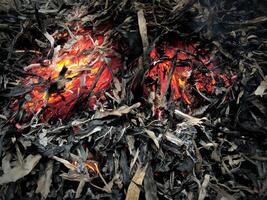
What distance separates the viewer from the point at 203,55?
3.52 ft

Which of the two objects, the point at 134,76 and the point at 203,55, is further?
the point at 203,55

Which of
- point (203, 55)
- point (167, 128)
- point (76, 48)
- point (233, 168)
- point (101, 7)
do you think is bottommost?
point (233, 168)

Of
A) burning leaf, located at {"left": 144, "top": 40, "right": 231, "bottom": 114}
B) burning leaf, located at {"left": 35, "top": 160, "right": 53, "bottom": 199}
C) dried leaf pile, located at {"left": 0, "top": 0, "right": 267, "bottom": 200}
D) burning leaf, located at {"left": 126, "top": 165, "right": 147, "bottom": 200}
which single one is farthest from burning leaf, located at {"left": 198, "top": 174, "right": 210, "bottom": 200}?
burning leaf, located at {"left": 35, "top": 160, "right": 53, "bottom": 199}

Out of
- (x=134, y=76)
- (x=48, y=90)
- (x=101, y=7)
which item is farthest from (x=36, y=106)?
(x=101, y=7)

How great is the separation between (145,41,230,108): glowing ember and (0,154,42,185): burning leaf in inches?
16.0

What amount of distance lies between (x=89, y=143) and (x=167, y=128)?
23 cm

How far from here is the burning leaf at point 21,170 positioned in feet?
2.54

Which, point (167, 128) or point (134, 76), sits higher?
point (134, 76)

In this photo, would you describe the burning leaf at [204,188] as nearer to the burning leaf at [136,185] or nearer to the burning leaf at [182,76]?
the burning leaf at [136,185]

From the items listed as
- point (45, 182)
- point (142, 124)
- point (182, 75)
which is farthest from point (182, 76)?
point (45, 182)

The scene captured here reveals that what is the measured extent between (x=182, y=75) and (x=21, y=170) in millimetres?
588

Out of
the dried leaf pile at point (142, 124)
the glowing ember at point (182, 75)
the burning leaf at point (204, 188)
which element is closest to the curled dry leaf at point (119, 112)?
the dried leaf pile at point (142, 124)

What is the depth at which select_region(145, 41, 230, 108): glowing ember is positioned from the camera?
97 centimetres

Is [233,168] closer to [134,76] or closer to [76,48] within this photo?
[134,76]
